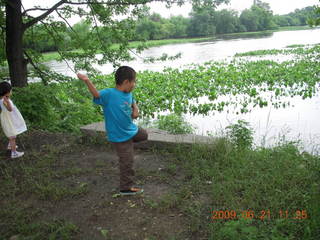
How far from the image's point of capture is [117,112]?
3.23 metres

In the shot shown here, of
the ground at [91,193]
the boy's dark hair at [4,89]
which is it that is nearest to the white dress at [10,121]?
the boy's dark hair at [4,89]

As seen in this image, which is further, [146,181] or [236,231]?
[146,181]

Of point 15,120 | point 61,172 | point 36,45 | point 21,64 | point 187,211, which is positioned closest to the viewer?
point 187,211

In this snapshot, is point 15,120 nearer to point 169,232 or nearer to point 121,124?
point 121,124

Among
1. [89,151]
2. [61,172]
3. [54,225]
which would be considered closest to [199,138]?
[89,151]

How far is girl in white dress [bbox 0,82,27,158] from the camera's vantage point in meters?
4.64

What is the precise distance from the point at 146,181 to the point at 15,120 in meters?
2.51

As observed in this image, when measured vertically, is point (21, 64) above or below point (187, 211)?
above

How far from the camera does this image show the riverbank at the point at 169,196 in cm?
280

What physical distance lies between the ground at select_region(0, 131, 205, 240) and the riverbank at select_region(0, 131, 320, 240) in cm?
1

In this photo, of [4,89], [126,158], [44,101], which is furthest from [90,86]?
[44,101]

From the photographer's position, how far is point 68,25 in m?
7.06

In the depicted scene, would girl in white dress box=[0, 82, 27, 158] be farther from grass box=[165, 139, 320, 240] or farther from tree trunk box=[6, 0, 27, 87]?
grass box=[165, 139, 320, 240]
